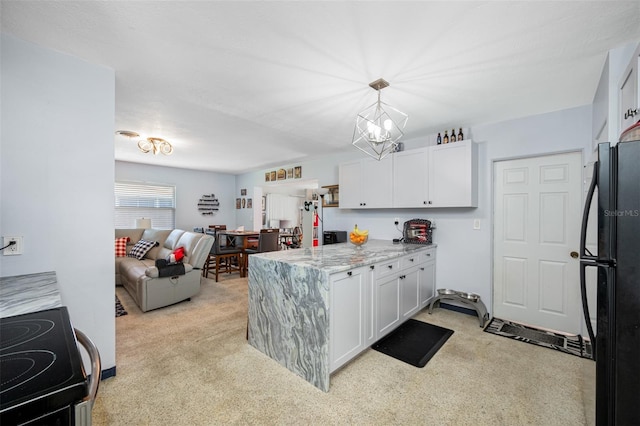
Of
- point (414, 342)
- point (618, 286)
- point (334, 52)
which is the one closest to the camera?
point (618, 286)

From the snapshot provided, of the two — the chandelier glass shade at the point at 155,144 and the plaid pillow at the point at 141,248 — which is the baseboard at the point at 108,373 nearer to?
the chandelier glass shade at the point at 155,144

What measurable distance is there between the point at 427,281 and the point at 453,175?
4.50ft

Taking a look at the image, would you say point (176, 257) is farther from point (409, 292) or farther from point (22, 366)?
point (22, 366)

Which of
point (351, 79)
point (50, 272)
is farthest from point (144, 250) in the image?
point (351, 79)

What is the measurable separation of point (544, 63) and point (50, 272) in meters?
3.80

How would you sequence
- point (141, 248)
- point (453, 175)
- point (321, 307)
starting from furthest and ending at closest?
point (141, 248)
point (453, 175)
point (321, 307)

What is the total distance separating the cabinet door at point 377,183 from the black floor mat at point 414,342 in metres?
1.63

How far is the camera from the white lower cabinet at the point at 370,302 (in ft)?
6.72

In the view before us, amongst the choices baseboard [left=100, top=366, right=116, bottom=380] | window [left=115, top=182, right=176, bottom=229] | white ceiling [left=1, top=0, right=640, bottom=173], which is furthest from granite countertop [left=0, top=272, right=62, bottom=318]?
window [left=115, top=182, right=176, bottom=229]

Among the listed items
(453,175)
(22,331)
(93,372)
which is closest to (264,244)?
(453,175)

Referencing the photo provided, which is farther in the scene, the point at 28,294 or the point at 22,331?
the point at 28,294

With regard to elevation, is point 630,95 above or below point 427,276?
above

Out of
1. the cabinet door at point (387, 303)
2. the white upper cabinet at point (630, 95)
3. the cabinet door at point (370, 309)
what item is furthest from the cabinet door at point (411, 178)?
the white upper cabinet at point (630, 95)

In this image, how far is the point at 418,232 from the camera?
3727 mm
